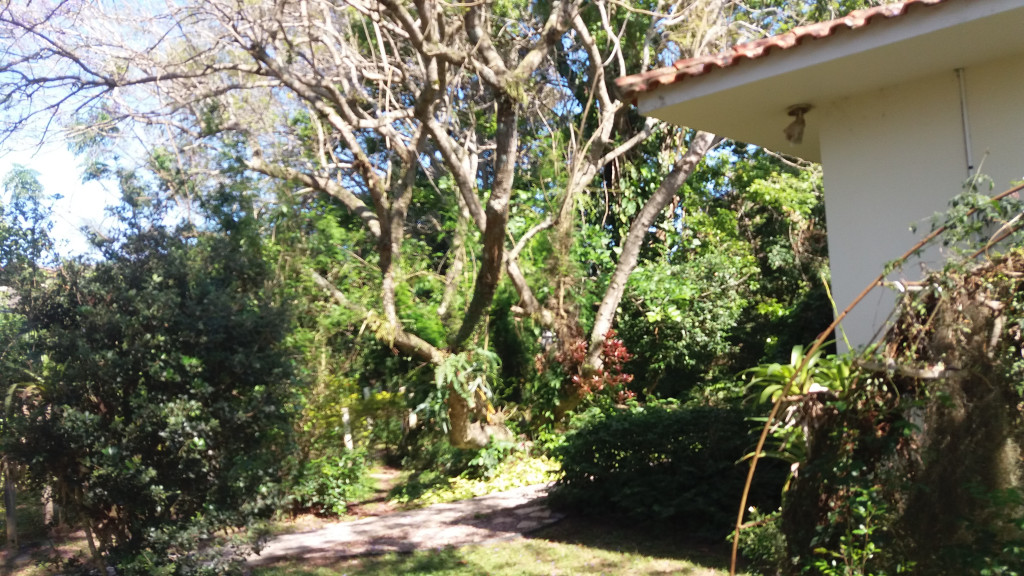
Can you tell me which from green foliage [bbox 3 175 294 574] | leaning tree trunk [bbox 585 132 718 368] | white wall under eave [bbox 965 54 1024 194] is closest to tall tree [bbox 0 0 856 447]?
leaning tree trunk [bbox 585 132 718 368]

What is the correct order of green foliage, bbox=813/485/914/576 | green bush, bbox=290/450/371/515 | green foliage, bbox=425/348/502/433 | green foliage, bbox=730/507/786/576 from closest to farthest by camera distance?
green foliage, bbox=813/485/914/576
green foliage, bbox=730/507/786/576
green bush, bbox=290/450/371/515
green foliage, bbox=425/348/502/433

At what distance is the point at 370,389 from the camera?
12.8m

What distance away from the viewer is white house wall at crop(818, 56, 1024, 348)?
5.74 m

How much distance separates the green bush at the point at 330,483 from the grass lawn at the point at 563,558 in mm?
2423

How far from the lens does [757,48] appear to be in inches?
232

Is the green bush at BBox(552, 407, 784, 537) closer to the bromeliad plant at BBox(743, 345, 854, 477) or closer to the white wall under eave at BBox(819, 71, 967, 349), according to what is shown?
the white wall under eave at BBox(819, 71, 967, 349)

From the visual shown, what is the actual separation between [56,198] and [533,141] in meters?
9.37

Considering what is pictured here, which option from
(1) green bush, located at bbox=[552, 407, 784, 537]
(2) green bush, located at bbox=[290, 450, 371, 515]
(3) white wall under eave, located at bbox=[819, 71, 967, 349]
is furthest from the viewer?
(2) green bush, located at bbox=[290, 450, 371, 515]

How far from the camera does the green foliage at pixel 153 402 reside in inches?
212

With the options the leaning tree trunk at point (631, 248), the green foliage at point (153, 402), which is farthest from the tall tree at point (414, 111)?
the green foliage at point (153, 402)

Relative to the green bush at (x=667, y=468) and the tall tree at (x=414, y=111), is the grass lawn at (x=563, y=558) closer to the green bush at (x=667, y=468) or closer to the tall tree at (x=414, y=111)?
the green bush at (x=667, y=468)

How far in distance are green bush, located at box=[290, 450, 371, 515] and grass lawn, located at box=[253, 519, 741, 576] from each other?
2.42 metres

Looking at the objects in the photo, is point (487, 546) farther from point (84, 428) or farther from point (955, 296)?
point (955, 296)

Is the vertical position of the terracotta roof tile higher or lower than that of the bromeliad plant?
higher
